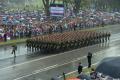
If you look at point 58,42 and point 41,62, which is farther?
point 58,42

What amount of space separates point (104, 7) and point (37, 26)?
1972 inches

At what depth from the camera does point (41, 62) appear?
2934 cm

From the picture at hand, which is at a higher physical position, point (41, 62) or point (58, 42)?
point (58, 42)

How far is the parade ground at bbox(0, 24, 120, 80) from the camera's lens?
81.6ft

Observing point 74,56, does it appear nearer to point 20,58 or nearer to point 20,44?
point 20,58

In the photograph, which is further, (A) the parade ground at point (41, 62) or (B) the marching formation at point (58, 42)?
(B) the marching formation at point (58, 42)

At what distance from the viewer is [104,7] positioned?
305ft

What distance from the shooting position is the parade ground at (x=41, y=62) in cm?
2486

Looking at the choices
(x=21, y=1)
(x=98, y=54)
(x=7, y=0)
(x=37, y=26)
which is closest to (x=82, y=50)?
(x=98, y=54)

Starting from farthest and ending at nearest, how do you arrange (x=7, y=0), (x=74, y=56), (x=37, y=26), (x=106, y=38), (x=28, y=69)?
(x=7, y=0), (x=37, y=26), (x=106, y=38), (x=74, y=56), (x=28, y=69)

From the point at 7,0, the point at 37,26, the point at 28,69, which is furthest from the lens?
the point at 7,0

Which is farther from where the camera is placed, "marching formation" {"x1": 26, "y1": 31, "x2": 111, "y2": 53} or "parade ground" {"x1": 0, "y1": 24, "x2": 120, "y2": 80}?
"marching formation" {"x1": 26, "y1": 31, "x2": 111, "y2": 53}

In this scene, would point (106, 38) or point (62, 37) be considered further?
point (106, 38)

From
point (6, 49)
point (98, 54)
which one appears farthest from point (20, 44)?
point (98, 54)
